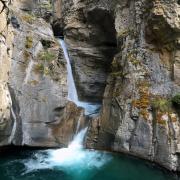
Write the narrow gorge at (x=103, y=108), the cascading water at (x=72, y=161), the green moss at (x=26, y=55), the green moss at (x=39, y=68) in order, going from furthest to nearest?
the green moss at (x=39, y=68), the green moss at (x=26, y=55), the narrow gorge at (x=103, y=108), the cascading water at (x=72, y=161)

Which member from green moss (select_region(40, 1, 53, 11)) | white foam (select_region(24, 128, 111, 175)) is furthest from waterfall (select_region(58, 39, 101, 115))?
green moss (select_region(40, 1, 53, 11))

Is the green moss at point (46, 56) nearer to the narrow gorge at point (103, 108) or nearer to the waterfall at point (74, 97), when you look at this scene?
the narrow gorge at point (103, 108)

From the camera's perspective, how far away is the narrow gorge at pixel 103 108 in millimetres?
14219

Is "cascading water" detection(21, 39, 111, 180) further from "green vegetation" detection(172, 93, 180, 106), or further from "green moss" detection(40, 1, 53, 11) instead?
"green moss" detection(40, 1, 53, 11)

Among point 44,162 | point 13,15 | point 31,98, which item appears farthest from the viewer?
point 13,15

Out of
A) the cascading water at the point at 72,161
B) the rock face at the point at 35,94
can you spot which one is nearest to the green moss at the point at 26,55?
the rock face at the point at 35,94

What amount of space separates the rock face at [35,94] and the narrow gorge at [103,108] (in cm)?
5

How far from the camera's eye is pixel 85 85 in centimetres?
2102

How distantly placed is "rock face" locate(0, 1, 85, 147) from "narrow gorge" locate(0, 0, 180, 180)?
5 centimetres

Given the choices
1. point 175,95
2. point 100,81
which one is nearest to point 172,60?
point 175,95

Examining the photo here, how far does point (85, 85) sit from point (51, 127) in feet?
16.8

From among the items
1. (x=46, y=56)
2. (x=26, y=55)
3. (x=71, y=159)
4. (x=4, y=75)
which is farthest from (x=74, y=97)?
(x=4, y=75)

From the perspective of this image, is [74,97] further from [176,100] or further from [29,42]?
[176,100]

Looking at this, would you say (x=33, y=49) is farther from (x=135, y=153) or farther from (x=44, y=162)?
(x=135, y=153)
